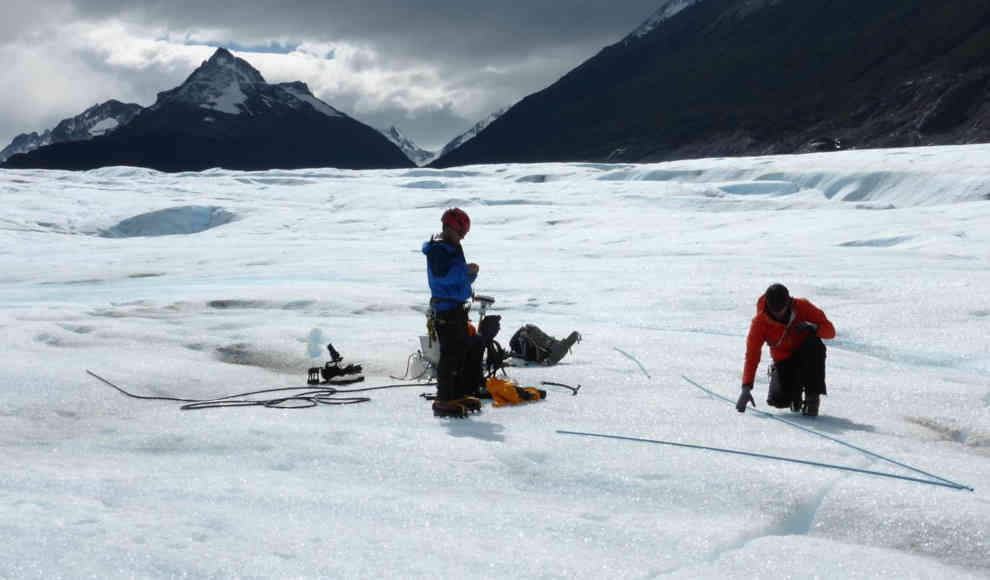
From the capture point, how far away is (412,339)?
8797 millimetres

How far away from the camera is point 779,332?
5.60m

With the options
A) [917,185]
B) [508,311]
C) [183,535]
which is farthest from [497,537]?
[917,185]

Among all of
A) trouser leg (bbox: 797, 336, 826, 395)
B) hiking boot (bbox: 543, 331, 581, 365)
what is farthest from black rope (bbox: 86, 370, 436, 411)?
trouser leg (bbox: 797, 336, 826, 395)

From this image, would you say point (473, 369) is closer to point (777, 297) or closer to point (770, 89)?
point (777, 297)

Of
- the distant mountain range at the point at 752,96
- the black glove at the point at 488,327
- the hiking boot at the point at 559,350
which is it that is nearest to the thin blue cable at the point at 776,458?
the black glove at the point at 488,327

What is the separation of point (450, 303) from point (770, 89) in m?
139

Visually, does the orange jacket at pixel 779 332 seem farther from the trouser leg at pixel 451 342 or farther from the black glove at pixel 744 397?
the trouser leg at pixel 451 342

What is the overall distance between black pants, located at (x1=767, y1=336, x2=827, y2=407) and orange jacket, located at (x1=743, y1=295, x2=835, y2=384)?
6 cm

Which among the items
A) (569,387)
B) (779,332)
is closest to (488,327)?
(569,387)

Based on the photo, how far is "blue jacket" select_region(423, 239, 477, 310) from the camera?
5.57 meters

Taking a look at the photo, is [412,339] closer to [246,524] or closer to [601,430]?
[601,430]

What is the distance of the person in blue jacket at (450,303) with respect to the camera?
5.56 meters

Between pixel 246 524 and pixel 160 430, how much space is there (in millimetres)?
1937

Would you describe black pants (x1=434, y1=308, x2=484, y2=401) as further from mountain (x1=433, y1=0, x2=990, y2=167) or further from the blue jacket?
mountain (x1=433, y1=0, x2=990, y2=167)
